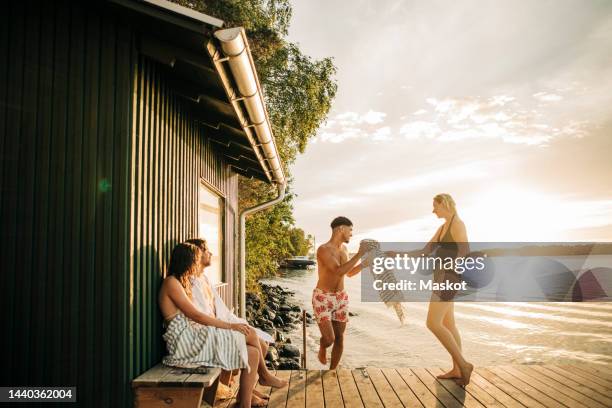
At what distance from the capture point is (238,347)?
11.1 feet

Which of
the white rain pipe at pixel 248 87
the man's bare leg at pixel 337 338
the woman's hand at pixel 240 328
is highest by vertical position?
the white rain pipe at pixel 248 87

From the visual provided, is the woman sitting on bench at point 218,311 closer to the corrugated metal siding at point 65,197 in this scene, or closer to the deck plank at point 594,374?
the corrugated metal siding at point 65,197

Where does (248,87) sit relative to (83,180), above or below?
above

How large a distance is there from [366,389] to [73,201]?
321cm

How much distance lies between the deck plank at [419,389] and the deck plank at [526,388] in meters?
0.97

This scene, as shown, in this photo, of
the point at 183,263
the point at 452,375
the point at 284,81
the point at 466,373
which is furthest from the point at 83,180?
the point at 284,81

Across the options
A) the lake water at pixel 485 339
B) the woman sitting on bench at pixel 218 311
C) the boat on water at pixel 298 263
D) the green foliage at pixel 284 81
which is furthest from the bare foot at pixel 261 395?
the boat on water at pixel 298 263

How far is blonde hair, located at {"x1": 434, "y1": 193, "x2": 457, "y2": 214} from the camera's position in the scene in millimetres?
4574

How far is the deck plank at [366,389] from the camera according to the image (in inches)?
154

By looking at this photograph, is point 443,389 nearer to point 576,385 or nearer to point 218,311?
point 576,385

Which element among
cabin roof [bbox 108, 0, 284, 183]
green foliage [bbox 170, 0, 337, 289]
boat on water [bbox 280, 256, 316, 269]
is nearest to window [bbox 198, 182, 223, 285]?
cabin roof [bbox 108, 0, 284, 183]

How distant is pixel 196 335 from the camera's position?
11.1 feet

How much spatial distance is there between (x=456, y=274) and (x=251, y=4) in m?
11.7

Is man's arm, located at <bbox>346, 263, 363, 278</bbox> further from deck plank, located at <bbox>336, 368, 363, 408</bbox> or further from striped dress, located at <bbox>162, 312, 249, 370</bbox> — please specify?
striped dress, located at <bbox>162, 312, 249, 370</bbox>
